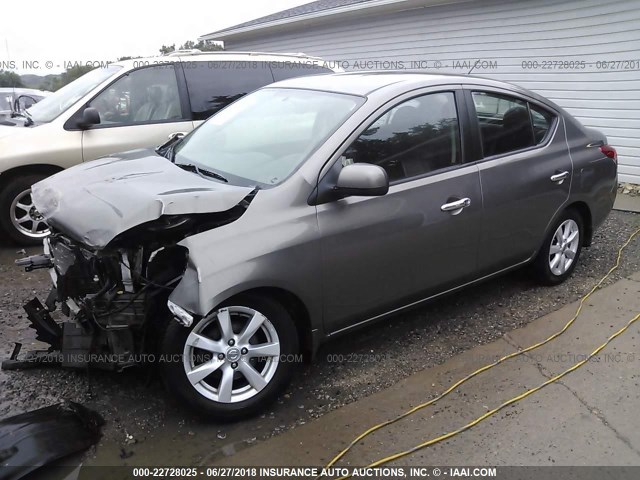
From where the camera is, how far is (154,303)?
2725 mm

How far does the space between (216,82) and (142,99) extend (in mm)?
830

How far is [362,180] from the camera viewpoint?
2.82 m

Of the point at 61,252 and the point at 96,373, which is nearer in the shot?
the point at 61,252

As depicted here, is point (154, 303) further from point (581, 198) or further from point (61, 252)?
point (581, 198)

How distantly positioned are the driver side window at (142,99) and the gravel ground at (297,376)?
181 cm

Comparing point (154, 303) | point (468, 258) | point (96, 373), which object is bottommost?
point (96, 373)

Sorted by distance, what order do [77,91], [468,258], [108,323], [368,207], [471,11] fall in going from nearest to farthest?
1. [108,323]
2. [368,207]
3. [468,258]
4. [77,91]
5. [471,11]

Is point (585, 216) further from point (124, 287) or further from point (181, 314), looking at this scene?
point (124, 287)

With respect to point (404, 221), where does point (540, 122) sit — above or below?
above

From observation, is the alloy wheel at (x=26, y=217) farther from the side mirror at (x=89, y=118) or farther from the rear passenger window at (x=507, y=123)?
the rear passenger window at (x=507, y=123)

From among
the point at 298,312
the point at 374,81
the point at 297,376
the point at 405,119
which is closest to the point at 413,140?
the point at 405,119

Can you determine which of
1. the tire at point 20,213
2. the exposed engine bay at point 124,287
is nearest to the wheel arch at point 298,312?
the exposed engine bay at point 124,287

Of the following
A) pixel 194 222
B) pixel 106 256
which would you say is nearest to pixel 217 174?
pixel 194 222

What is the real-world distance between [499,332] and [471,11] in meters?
7.33
